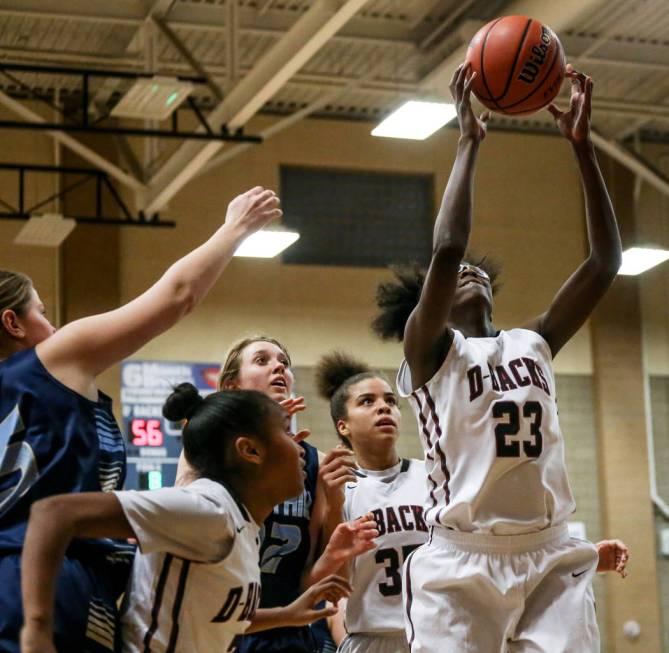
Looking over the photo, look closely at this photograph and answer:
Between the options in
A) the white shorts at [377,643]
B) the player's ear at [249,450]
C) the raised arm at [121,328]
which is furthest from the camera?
the white shorts at [377,643]

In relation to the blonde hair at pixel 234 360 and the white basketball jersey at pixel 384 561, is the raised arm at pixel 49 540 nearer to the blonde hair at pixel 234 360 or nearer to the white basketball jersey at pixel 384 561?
the blonde hair at pixel 234 360

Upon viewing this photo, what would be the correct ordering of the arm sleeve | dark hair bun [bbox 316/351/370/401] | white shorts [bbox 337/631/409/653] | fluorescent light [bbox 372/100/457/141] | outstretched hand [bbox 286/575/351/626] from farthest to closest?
fluorescent light [bbox 372/100/457/141] → dark hair bun [bbox 316/351/370/401] → white shorts [bbox 337/631/409/653] → outstretched hand [bbox 286/575/351/626] → the arm sleeve

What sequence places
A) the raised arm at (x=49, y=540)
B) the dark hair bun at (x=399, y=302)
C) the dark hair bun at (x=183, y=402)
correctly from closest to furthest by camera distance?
the raised arm at (x=49, y=540) < the dark hair bun at (x=183, y=402) < the dark hair bun at (x=399, y=302)

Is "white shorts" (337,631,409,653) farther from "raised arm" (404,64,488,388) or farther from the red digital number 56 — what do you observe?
the red digital number 56

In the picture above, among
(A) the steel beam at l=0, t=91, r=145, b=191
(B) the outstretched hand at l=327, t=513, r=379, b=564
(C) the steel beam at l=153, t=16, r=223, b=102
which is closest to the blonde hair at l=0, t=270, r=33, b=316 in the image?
(B) the outstretched hand at l=327, t=513, r=379, b=564

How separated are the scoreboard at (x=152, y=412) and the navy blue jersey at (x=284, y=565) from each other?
7463mm

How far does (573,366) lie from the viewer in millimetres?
15008

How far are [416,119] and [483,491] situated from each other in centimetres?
655

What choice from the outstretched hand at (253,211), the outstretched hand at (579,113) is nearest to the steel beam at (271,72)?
the outstretched hand at (579,113)

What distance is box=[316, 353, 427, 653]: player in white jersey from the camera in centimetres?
546

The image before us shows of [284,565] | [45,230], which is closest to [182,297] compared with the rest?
[284,565]

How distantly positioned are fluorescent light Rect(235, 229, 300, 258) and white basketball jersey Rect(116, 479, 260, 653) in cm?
868

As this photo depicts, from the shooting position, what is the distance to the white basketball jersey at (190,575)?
2980 mm

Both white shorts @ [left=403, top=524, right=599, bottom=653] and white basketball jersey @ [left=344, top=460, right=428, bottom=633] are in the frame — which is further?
white basketball jersey @ [left=344, top=460, right=428, bottom=633]
